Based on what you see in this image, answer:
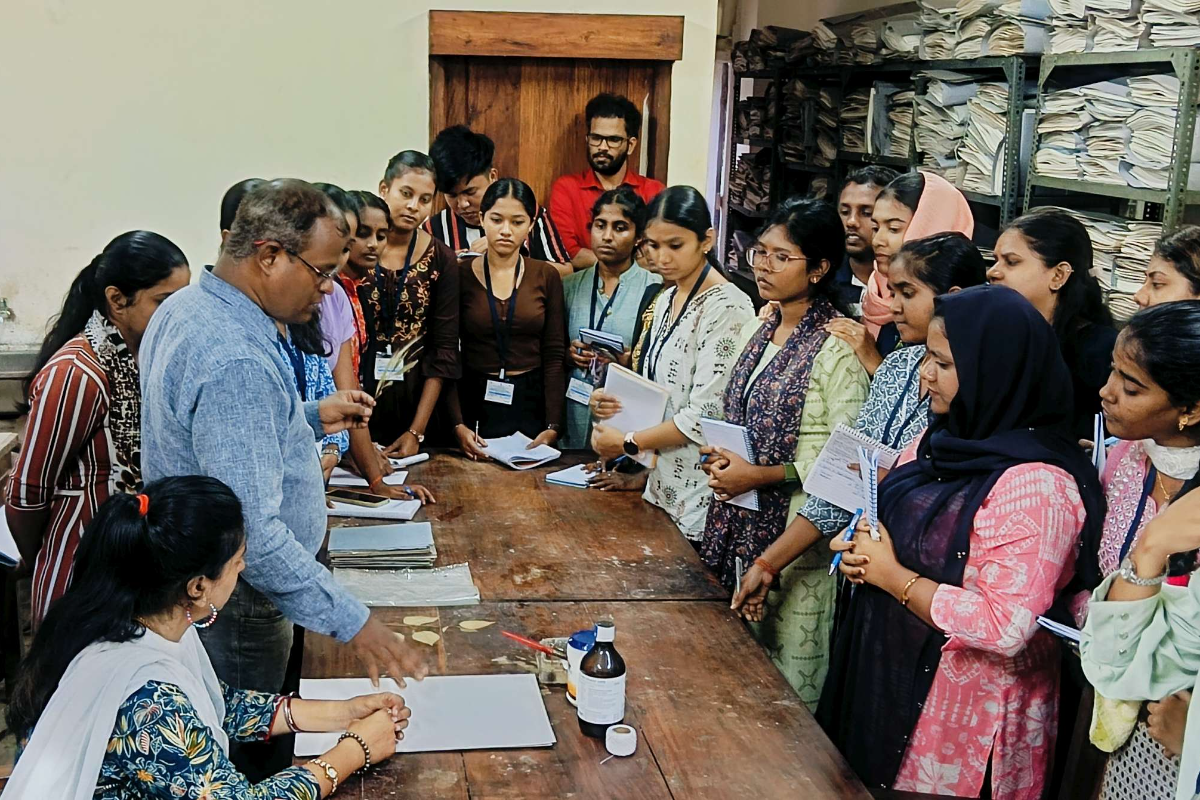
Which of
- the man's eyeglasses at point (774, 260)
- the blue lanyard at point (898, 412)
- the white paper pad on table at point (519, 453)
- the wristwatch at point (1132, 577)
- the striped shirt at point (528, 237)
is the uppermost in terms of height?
the man's eyeglasses at point (774, 260)

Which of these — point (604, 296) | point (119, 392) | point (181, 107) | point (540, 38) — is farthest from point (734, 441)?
point (181, 107)

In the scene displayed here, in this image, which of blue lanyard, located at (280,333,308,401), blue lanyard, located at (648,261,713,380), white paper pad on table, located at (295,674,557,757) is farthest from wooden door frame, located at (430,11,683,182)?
white paper pad on table, located at (295,674,557,757)

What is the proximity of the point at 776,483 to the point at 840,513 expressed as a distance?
228mm

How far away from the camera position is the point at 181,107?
4719mm

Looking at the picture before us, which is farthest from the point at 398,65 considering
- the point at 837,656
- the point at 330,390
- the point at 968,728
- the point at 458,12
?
the point at 968,728

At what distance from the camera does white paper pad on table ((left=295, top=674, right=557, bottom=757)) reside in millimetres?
1912

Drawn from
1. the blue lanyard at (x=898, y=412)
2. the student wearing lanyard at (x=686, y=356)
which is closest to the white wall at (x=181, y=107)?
the student wearing lanyard at (x=686, y=356)

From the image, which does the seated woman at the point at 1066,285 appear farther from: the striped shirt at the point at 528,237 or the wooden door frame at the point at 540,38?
the wooden door frame at the point at 540,38

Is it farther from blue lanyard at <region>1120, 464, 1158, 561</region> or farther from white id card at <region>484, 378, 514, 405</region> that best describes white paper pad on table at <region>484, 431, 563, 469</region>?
blue lanyard at <region>1120, 464, 1158, 561</region>

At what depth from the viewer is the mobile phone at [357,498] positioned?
3.12m

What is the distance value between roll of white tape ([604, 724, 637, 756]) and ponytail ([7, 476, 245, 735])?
2.34ft

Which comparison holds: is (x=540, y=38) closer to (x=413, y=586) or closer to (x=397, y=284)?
(x=397, y=284)

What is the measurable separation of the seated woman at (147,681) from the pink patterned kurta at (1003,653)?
1.01 m

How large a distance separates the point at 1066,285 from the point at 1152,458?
1.08 metres
